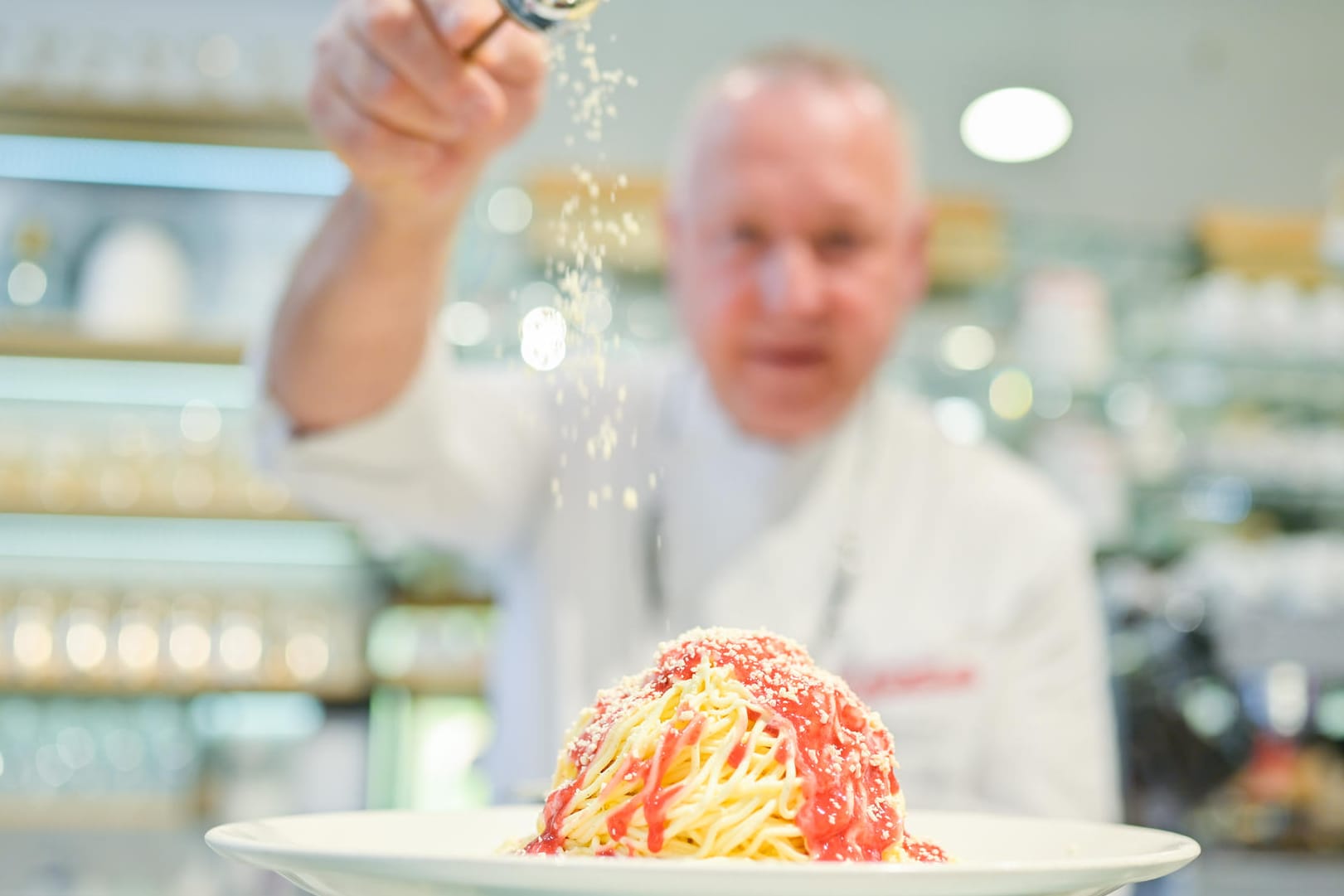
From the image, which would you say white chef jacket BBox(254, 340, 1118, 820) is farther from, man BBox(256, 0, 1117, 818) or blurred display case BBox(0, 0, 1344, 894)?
blurred display case BBox(0, 0, 1344, 894)

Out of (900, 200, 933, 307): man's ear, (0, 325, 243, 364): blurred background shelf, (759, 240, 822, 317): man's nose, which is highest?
(0, 325, 243, 364): blurred background shelf

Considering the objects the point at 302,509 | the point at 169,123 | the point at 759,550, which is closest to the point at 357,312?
the point at 759,550

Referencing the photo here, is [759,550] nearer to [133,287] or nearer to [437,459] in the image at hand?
[437,459]

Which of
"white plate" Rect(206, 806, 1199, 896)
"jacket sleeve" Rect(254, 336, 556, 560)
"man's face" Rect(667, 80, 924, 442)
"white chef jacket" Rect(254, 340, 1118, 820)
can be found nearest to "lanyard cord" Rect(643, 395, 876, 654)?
"white chef jacket" Rect(254, 340, 1118, 820)

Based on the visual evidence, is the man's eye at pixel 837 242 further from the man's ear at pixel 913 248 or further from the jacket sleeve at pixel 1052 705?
the jacket sleeve at pixel 1052 705

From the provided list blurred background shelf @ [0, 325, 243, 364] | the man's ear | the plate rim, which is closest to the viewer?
the plate rim

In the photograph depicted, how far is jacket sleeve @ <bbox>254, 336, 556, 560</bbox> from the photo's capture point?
1573 mm

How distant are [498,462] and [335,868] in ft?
4.43

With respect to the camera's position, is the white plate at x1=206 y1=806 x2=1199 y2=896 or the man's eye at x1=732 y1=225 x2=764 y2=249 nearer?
the white plate at x1=206 y1=806 x2=1199 y2=896

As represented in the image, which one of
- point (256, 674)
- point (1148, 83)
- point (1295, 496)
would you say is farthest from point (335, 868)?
point (1148, 83)

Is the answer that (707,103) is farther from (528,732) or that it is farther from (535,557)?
(528,732)

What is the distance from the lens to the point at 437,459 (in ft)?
5.63

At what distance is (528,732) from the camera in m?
1.91

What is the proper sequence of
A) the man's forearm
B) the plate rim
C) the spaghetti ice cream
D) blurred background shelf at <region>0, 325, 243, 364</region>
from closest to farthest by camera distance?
the plate rim, the spaghetti ice cream, the man's forearm, blurred background shelf at <region>0, 325, 243, 364</region>
